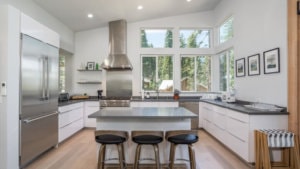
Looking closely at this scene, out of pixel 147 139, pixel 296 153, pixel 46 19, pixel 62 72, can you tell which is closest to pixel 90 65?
pixel 62 72

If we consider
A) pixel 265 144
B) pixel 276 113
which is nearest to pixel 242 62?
pixel 276 113

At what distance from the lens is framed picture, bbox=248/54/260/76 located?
4216 millimetres

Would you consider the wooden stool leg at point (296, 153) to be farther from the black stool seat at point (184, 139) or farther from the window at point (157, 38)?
the window at point (157, 38)

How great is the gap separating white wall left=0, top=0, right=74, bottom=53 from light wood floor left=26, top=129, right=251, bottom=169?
8.61 ft

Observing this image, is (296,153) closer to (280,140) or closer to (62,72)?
(280,140)

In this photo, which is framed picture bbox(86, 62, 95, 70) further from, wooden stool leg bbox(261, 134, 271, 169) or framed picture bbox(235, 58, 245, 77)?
wooden stool leg bbox(261, 134, 271, 169)

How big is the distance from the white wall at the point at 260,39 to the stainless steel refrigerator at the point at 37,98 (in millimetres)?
3905

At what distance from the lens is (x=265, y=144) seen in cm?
298

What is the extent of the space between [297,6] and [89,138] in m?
4.78

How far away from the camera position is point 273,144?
297 cm

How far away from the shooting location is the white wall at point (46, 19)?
395cm

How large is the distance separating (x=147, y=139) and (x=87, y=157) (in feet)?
5.18

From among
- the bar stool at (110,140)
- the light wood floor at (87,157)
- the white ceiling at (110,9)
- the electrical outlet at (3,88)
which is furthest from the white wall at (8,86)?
the white ceiling at (110,9)

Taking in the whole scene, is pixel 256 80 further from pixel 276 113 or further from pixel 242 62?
pixel 276 113
